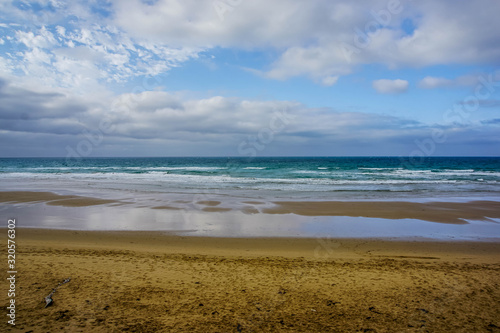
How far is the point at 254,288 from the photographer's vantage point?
204 inches

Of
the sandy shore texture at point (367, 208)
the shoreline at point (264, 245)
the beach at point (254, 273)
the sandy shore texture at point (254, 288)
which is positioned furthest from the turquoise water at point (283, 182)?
the sandy shore texture at point (254, 288)

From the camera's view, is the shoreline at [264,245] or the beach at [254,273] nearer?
the beach at [254,273]

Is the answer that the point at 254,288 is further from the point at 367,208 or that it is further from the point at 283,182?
the point at 283,182

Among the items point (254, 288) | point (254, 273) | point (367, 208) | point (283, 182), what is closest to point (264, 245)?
point (254, 273)

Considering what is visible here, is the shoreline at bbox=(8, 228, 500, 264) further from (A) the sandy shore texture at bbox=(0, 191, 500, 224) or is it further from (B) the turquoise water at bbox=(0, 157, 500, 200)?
(B) the turquoise water at bbox=(0, 157, 500, 200)

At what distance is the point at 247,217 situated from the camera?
40.1 ft

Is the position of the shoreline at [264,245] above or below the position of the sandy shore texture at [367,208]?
below

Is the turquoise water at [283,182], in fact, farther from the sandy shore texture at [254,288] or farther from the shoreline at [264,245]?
the sandy shore texture at [254,288]

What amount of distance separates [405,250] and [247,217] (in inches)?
247

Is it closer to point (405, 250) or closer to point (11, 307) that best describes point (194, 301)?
point (11, 307)

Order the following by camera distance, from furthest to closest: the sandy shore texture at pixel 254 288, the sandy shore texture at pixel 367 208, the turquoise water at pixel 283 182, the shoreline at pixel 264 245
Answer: the turquoise water at pixel 283 182, the sandy shore texture at pixel 367 208, the shoreline at pixel 264 245, the sandy shore texture at pixel 254 288

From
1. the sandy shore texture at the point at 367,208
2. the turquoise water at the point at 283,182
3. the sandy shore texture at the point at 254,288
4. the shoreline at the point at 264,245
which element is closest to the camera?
the sandy shore texture at the point at 254,288

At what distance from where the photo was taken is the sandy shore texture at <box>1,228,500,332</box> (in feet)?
13.5

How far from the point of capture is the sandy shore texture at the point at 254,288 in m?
4.11
